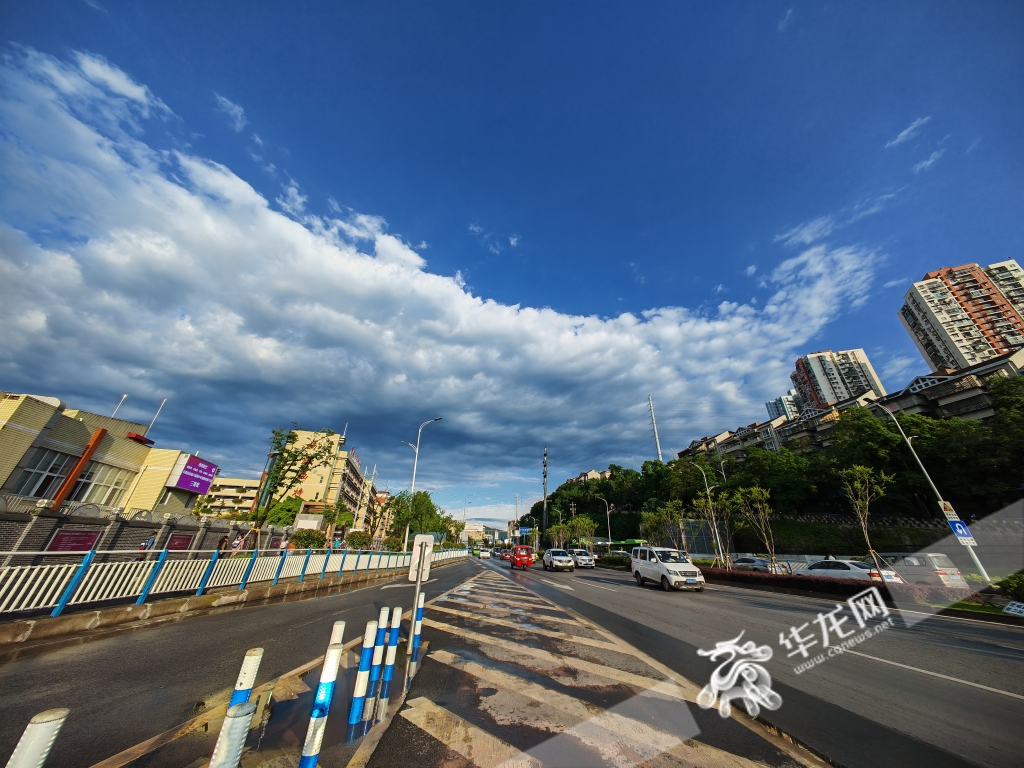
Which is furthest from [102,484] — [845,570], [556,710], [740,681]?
[845,570]

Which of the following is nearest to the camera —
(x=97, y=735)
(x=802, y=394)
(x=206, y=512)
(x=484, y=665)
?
(x=97, y=735)

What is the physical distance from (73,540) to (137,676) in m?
13.9

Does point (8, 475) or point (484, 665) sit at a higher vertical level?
point (8, 475)

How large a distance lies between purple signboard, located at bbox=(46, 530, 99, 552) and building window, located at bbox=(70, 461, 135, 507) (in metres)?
15.2

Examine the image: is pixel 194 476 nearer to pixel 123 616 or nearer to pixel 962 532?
pixel 123 616

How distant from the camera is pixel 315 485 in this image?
66.2 m

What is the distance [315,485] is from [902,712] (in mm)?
74465

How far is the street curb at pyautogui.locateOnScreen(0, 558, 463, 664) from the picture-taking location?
6484 millimetres

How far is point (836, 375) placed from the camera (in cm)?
10506

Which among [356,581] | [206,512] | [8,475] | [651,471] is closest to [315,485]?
[206,512]

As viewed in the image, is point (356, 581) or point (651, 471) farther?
point (651, 471)

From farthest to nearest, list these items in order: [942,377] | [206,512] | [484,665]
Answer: [942,377] → [206,512] → [484,665]

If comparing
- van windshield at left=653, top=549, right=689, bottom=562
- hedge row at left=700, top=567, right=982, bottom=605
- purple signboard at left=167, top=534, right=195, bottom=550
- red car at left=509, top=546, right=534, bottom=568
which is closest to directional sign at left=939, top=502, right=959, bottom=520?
hedge row at left=700, top=567, right=982, bottom=605

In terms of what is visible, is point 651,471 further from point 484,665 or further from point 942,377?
point 484,665
